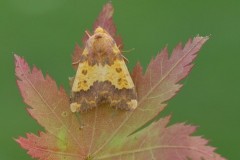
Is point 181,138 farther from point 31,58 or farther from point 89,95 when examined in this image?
point 31,58

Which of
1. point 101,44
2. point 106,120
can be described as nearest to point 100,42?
point 101,44

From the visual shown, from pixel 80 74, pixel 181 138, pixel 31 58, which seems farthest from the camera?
pixel 31 58

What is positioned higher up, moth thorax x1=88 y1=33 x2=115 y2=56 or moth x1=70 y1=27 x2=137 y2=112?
moth thorax x1=88 y1=33 x2=115 y2=56

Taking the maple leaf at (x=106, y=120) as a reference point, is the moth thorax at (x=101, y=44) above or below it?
above

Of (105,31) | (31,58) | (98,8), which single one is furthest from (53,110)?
(98,8)

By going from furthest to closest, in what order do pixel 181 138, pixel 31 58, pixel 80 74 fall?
pixel 31 58
pixel 80 74
pixel 181 138

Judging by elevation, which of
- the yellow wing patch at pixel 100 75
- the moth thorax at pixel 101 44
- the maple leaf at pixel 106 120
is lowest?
the maple leaf at pixel 106 120
